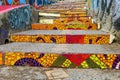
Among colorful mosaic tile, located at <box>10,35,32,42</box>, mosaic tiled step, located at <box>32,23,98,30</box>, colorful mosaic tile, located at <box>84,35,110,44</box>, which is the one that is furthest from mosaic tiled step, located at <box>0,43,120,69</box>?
mosaic tiled step, located at <box>32,23,98,30</box>

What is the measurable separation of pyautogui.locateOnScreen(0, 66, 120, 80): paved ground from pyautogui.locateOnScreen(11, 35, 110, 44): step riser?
43.5 inches

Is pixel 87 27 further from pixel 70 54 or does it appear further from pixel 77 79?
pixel 77 79

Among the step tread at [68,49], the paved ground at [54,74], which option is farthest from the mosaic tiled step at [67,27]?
the paved ground at [54,74]

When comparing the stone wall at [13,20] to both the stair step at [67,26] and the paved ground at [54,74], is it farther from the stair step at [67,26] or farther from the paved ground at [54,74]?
the paved ground at [54,74]

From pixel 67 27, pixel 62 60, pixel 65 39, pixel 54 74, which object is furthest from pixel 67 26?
pixel 54 74

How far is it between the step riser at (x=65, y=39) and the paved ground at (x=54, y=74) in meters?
1.11

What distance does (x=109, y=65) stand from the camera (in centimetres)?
296

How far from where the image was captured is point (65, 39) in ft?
13.1

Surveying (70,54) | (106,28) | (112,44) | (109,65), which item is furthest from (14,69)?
(106,28)

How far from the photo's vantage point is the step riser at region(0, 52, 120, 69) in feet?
9.70

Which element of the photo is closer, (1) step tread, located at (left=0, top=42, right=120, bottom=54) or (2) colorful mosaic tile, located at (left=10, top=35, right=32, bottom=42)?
(1) step tread, located at (left=0, top=42, right=120, bottom=54)

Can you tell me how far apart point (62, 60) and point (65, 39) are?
1041mm

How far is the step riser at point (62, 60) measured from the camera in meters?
2.96

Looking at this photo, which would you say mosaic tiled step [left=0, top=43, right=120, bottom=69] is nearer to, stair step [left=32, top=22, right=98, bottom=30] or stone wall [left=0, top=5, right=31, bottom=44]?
stone wall [left=0, top=5, right=31, bottom=44]
